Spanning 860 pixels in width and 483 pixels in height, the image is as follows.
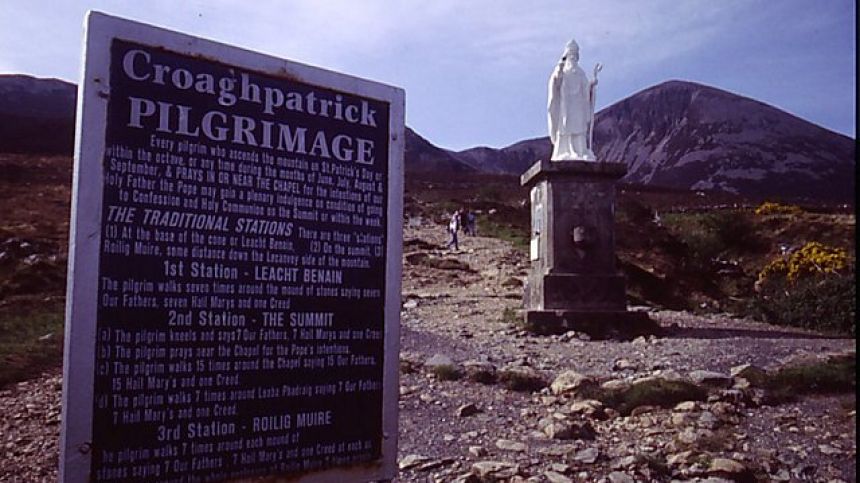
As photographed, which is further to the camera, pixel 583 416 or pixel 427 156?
pixel 427 156

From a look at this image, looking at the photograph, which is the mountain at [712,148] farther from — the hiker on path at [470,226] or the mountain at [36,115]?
the mountain at [36,115]

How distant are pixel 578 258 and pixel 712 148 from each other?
91.0 metres

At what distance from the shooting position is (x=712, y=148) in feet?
317

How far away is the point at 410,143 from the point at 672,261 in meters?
70.5

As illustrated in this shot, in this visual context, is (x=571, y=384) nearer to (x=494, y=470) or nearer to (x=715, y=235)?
(x=494, y=470)

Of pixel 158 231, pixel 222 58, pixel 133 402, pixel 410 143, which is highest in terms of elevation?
pixel 410 143

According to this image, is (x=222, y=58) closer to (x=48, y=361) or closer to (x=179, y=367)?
(x=179, y=367)

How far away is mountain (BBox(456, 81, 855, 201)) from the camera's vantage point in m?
81.4

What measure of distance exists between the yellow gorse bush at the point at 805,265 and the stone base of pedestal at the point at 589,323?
1165 cm

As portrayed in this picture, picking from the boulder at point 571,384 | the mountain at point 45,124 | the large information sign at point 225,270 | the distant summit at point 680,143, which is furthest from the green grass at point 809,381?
the distant summit at point 680,143

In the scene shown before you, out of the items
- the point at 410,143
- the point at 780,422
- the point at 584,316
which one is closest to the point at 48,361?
the point at 584,316

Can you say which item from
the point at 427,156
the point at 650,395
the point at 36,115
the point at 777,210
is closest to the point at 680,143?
the point at 427,156

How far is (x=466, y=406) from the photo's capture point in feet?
22.9

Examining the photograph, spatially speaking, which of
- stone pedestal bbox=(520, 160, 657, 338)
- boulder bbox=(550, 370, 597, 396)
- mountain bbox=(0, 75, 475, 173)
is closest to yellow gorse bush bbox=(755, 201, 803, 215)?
mountain bbox=(0, 75, 475, 173)
